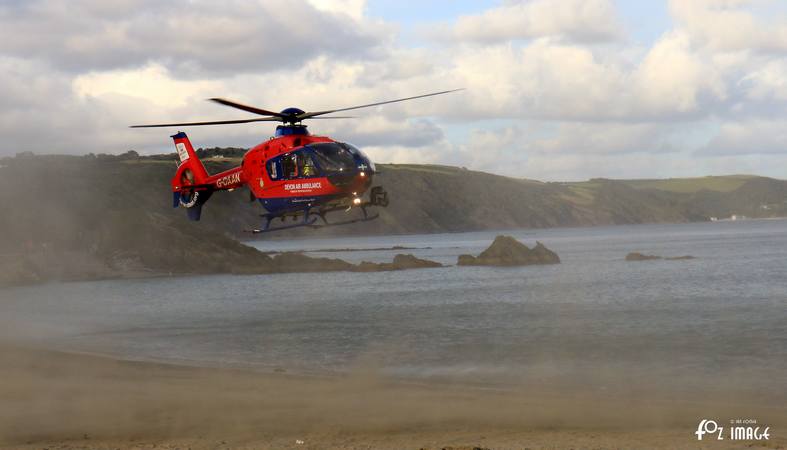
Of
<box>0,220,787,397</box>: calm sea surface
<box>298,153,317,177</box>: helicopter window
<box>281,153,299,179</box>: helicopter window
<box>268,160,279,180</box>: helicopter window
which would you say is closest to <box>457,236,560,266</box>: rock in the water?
<box>0,220,787,397</box>: calm sea surface

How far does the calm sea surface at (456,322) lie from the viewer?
3384 centimetres

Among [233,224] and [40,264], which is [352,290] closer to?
[40,264]

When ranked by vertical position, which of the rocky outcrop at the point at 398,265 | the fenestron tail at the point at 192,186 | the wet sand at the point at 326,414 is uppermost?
the fenestron tail at the point at 192,186

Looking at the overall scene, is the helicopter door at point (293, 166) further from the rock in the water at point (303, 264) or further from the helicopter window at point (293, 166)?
the rock in the water at point (303, 264)

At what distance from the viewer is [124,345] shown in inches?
1638

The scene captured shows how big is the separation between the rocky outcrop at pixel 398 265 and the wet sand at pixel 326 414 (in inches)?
2699

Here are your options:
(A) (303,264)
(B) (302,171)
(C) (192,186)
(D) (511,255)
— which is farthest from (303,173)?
(A) (303,264)

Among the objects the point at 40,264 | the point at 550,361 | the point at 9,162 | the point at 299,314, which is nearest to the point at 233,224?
the point at 9,162

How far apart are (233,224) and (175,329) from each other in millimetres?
95846

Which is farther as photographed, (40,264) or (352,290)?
(40,264)

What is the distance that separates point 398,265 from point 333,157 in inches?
2905

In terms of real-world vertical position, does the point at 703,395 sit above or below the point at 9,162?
below

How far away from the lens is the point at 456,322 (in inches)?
2018

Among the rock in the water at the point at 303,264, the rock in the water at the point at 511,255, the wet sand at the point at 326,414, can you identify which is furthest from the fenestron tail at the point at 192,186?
the rock in the water at the point at 303,264
